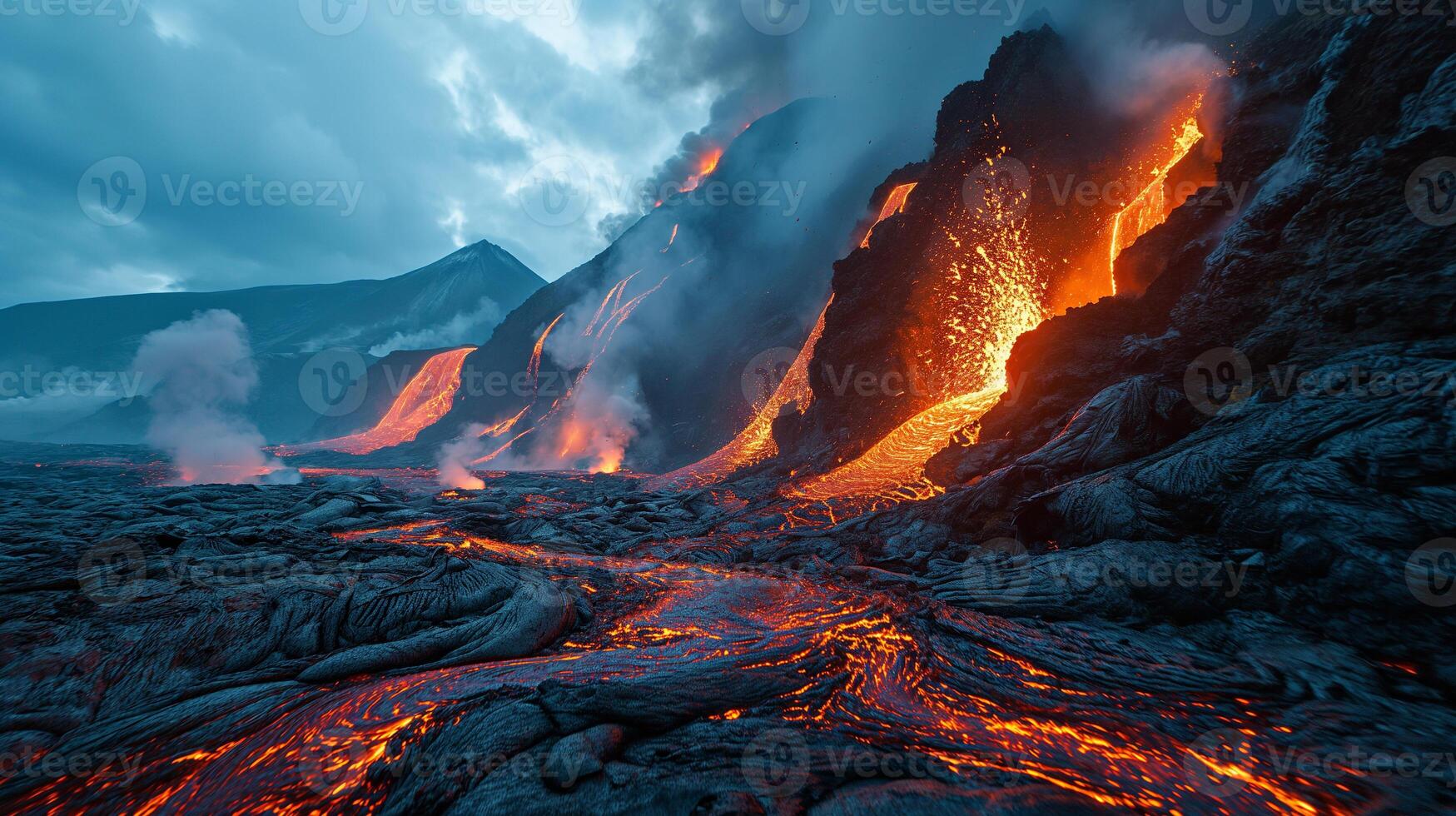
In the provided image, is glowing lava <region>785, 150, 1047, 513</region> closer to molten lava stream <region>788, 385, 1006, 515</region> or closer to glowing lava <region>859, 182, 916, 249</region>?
molten lava stream <region>788, 385, 1006, 515</region>

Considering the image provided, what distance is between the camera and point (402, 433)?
57281mm

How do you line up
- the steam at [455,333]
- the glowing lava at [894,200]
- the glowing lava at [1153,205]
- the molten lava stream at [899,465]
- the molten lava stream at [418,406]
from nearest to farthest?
the molten lava stream at [899,465]
the glowing lava at [1153,205]
the glowing lava at [894,200]
the molten lava stream at [418,406]
the steam at [455,333]

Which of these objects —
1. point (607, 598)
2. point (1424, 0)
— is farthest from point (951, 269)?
point (607, 598)

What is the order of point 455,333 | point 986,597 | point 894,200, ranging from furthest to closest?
point 455,333
point 894,200
point 986,597

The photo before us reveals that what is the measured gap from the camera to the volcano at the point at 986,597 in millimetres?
2598

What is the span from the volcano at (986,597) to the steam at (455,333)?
90.0 m

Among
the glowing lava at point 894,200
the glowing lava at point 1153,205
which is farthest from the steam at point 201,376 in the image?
the glowing lava at point 1153,205

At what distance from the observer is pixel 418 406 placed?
6025 cm

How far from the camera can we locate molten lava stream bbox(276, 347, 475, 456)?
55859mm

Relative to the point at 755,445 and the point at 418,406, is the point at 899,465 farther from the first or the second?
the point at 418,406

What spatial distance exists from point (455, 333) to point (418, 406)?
4019cm

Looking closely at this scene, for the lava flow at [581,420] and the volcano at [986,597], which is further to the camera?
the lava flow at [581,420]

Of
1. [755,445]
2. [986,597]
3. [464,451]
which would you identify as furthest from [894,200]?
[464,451]

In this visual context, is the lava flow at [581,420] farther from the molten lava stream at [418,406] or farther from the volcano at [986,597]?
the volcano at [986,597]
